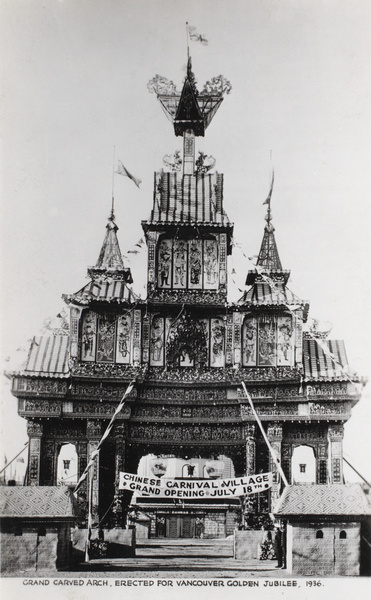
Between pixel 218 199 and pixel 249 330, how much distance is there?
486 cm

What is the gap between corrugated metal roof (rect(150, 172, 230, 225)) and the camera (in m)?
30.4

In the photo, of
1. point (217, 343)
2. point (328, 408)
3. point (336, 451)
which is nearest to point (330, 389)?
point (328, 408)

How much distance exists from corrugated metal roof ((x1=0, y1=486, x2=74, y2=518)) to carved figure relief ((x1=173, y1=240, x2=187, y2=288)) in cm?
1034

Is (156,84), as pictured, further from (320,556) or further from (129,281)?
(320,556)

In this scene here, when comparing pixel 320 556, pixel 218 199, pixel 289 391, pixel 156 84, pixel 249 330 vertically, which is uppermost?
pixel 156 84

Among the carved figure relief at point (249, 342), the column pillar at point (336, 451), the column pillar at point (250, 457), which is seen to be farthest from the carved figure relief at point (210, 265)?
the column pillar at point (336, 451)

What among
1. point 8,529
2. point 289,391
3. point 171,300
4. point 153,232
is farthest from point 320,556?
point 153,232

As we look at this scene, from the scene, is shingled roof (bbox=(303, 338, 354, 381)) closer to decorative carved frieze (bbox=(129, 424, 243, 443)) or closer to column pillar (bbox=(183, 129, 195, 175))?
decorative carved frieze (bbox=(129, 424, 243, 443))

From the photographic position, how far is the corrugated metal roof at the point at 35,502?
66.4ft

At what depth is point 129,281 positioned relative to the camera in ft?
108

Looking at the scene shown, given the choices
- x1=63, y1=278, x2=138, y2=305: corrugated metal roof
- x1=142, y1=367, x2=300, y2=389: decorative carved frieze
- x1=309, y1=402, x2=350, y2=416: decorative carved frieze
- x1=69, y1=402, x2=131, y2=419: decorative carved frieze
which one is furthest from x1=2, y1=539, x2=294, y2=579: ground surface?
x1=63, y1=278, x2=138, y2=305: corrugated metal roof

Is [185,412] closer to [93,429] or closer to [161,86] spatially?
[93,429]

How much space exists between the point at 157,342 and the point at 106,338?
1.74 metres

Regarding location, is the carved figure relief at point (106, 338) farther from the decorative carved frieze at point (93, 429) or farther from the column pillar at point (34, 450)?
the column pillar at point (34, 450)
